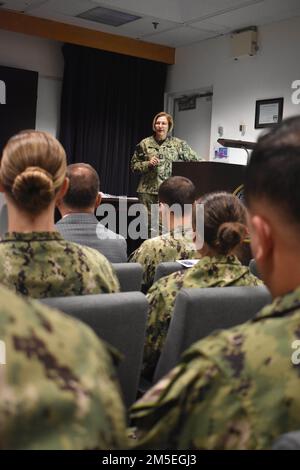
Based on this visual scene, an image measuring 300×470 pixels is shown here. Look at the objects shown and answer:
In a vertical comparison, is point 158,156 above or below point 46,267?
above

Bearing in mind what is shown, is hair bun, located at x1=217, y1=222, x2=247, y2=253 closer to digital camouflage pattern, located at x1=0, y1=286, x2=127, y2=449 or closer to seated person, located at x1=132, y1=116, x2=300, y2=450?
seated person, located at x1=132, y1=116, x2=300, y2=450

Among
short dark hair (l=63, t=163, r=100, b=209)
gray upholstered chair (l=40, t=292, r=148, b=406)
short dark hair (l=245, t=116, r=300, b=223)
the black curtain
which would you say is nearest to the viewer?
short dark hair (l=245, t=116, r=300, b=223)

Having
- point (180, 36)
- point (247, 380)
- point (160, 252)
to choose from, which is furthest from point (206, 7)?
point (247, 380)

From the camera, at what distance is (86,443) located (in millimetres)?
476

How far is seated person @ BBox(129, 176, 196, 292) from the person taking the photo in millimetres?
2859

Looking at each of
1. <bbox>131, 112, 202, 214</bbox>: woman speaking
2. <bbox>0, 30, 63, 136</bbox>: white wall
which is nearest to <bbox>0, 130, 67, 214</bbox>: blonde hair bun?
<bbox>131, 112, 202, 214</bbox>: woman speaking

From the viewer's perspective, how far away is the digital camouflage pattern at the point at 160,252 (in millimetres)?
2852

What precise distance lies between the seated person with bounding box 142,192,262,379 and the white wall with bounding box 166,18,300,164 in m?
4.66

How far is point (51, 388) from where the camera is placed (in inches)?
17.9

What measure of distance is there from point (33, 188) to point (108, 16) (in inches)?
222

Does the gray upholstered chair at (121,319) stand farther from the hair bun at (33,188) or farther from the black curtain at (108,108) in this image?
the black curtain at (108,108)

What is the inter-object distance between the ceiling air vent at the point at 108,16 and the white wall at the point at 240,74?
51.5 inches

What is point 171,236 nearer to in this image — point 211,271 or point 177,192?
point 177,192

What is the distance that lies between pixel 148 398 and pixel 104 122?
7.31m
